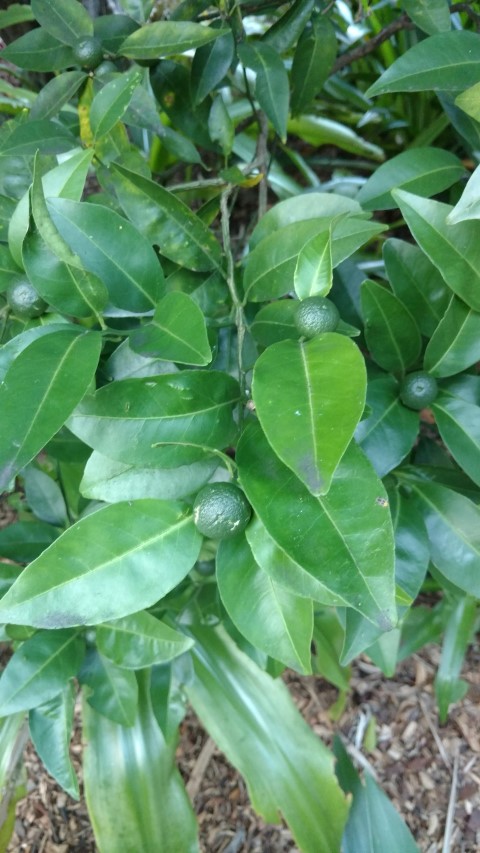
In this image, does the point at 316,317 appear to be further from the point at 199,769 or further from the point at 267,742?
the point at 199,769

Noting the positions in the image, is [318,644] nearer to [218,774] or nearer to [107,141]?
[218,774]

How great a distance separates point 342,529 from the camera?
1.43 feet

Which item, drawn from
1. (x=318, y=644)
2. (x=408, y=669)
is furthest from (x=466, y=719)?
(x=318, y=644)

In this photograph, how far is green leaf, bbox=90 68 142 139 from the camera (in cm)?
60

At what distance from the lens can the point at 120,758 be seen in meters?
1.05

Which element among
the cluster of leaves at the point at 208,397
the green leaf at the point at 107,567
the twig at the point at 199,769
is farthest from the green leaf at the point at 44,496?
the twig at the point at 199,769

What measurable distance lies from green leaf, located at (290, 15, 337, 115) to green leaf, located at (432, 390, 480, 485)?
1.69ft

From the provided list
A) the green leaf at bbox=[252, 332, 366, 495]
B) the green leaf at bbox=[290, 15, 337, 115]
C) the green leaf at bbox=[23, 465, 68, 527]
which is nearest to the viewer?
the green leaf at bbox=[252, 332, 366, 495]

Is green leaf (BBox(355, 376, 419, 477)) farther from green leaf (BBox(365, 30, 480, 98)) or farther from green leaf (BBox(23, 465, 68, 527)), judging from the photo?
green leaf (BBox(23, 465, 68, 527))

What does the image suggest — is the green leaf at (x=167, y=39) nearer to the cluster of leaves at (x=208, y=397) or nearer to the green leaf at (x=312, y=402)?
the cluster of leaves at (x=208, y=397)

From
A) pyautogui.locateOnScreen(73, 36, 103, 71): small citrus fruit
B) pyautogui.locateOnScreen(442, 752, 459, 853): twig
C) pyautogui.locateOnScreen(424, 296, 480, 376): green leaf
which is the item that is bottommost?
pyautogui.locateOnScreen(442, 752, 459, 853): twig

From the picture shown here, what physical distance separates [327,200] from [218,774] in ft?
3.83

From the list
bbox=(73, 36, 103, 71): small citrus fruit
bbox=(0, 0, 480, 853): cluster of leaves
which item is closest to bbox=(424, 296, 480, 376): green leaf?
bbox=(0, 0, 480, 853): cluster of leaves

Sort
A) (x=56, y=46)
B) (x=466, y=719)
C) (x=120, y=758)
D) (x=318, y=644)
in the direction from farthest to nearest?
(x=466, y=719) → (x=318, y=644) → (x=120, y=758) → (x=56, y=46)
